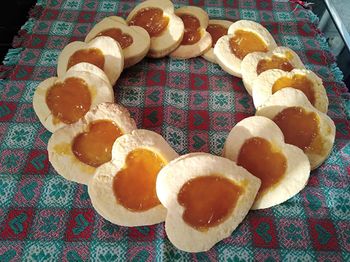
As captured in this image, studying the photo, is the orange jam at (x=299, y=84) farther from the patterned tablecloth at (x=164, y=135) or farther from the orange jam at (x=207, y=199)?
the orange jam at (x=207, y=199)

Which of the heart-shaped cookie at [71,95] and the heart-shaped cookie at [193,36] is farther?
the heart-shaped cookie at [193,36]

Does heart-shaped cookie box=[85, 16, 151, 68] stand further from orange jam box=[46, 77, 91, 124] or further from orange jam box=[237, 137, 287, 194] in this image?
orange jam box=[237, 137, 287, 194]

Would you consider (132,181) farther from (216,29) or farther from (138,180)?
(216,29)

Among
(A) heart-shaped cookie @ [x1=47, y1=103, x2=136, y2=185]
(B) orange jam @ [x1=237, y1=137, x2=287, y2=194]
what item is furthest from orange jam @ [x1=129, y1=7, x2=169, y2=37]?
(B) orange jam @ [x1=237, y1=137, x2=287, y2=194]

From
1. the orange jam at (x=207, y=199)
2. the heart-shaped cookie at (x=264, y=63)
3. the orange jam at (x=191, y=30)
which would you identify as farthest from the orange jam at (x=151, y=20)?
the orange jam at (x=207, y=199)

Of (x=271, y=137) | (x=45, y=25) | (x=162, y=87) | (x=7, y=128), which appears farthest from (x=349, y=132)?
(x=45, y=25)

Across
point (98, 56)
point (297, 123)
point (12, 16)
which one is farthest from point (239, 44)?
point (12, 16)
